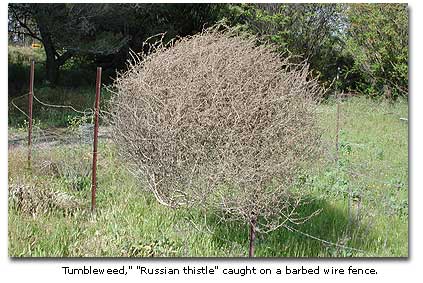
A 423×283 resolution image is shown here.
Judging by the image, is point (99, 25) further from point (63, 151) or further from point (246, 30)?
point (63, 151)

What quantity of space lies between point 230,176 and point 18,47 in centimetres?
1108

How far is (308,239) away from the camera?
152 inches

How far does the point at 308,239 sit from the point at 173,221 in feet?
3.73

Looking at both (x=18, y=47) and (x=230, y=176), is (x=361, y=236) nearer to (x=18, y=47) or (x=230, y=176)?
(x=230, y=176)

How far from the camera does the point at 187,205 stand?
3.26m

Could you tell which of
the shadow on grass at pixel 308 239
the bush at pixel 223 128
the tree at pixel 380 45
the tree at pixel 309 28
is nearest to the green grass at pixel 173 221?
the shadow on grass at pixel 308 239

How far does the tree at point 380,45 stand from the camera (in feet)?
38.0

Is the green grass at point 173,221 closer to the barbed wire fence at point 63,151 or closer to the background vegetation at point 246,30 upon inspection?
the barbed wire fence at point 63,151

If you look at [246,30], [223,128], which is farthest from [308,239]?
[246,30]

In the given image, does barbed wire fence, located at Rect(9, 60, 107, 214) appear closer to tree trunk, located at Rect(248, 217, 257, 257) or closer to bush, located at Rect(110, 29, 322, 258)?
bush, located at Rect(110, 29, 322, 258)

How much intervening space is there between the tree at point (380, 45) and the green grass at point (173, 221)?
6.70 metres

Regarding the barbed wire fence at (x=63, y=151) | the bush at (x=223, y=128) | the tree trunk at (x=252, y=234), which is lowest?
the barbed wire fence at (x=63, y=151)

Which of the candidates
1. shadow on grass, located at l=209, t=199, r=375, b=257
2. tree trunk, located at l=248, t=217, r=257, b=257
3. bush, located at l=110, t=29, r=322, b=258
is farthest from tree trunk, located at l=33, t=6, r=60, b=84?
tree trunk, located at l=248, t=217, r=257, b=257

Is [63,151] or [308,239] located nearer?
[308,239]
